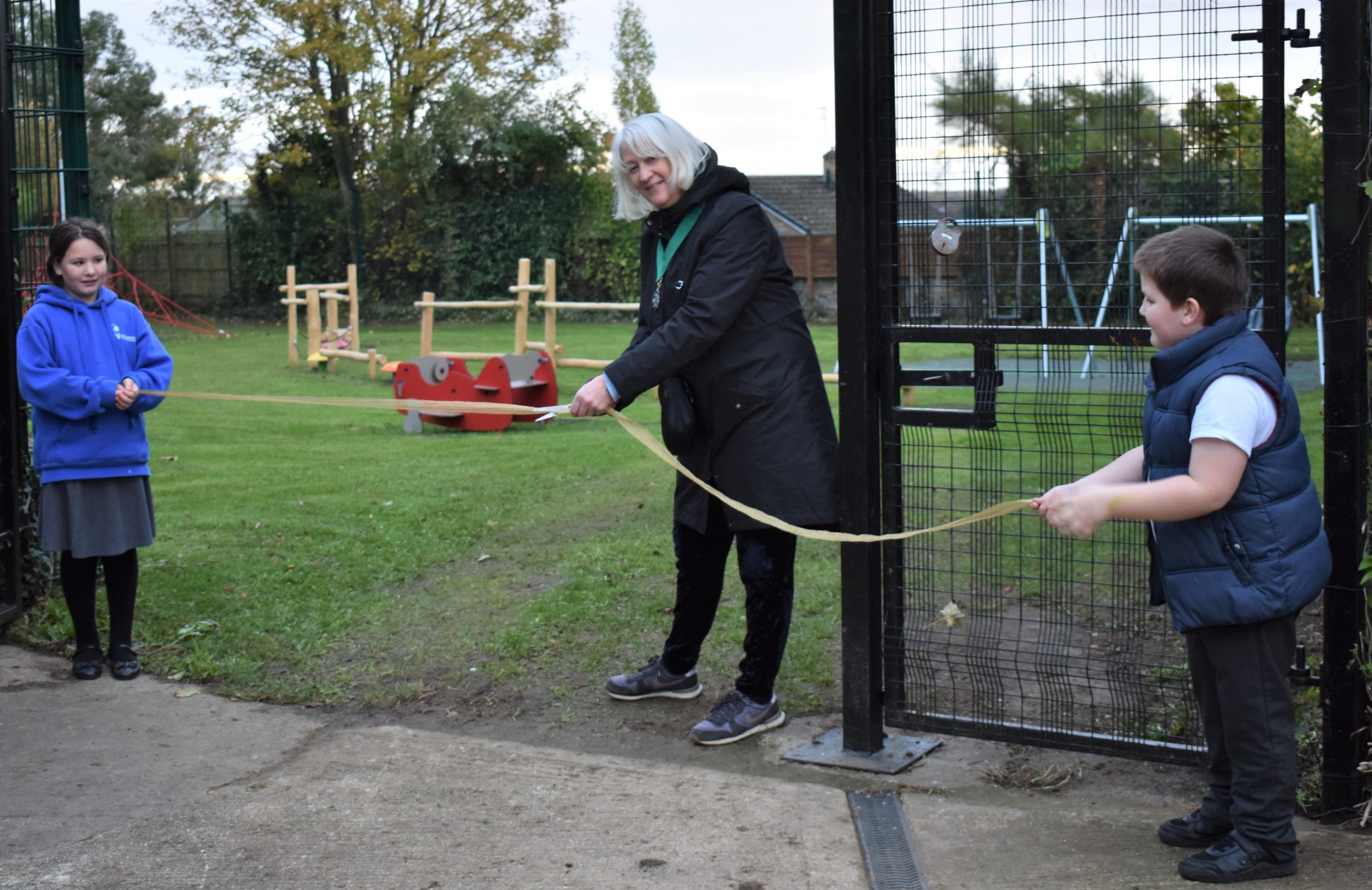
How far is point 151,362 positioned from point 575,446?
5.56m

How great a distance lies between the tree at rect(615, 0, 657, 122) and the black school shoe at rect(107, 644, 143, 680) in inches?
1922

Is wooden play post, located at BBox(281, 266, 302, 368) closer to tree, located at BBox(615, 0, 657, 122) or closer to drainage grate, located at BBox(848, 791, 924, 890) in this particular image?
drainage grate, located at BBox(848, 791, 924, 890)

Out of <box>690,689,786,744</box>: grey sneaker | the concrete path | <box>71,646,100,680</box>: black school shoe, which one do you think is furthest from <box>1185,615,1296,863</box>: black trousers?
<box>71,646,100,680</box>: black school shoe

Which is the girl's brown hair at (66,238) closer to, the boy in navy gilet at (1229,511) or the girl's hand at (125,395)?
the girl's hand at (125,395)

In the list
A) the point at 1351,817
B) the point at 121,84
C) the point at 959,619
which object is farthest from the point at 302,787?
the point at 121,84

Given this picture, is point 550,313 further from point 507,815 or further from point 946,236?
point 507,815

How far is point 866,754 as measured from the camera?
3865 millimetres

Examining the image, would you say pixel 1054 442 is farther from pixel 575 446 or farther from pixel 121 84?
pixel 121 84

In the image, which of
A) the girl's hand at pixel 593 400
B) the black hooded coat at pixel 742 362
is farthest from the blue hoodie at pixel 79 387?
the black hooded coat at pixel 742 362

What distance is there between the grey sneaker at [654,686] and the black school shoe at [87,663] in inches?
74.5

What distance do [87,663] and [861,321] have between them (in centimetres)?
309

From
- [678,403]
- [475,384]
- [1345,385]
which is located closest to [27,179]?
[678,403]

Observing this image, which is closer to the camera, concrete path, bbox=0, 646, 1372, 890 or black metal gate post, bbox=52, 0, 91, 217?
concrete path, bbox=0, 646, 1372, 890

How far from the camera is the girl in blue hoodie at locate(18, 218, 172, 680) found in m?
4.55
